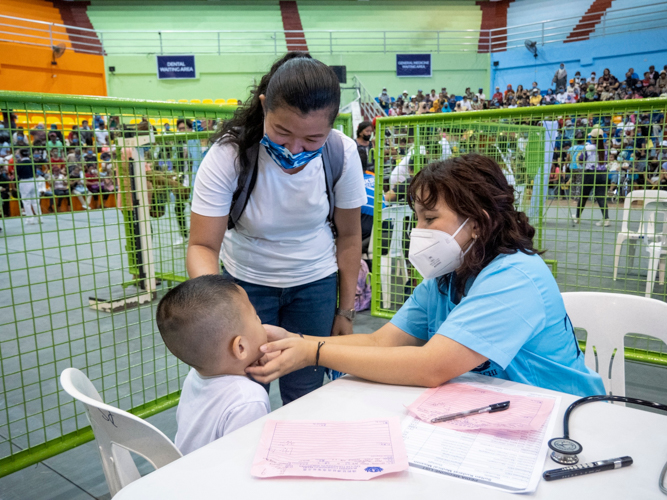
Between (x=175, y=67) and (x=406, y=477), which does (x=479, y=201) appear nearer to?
(x=406, y=477)

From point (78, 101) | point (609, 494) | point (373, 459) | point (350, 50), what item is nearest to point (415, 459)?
point (373, 459)

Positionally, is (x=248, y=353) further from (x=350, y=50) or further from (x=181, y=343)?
(x=350, y=50)

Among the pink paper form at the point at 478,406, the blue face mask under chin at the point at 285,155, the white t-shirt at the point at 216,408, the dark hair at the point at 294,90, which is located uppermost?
the dark hair at the point at 294,90

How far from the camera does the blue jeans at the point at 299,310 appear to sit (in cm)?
151

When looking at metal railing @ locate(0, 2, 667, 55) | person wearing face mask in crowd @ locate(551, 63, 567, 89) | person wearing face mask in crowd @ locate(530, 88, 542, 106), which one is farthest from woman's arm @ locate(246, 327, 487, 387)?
metal railing @ locate(0, 2, 667, 55)

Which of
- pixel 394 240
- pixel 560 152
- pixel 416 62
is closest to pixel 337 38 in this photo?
pixel 416 62

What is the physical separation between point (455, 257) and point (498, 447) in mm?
478

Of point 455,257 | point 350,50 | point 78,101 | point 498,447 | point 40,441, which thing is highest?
point 350,50

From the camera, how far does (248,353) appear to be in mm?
1099

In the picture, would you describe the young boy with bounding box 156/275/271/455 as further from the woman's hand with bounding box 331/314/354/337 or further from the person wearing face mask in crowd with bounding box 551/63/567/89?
the person wearing face mask in crowd with bounding box 551/63/567/89

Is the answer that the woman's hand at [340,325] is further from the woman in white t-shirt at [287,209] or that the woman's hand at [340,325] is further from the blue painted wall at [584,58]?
the blue painted wall at [584,58]

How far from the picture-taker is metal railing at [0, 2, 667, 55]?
48.6 feet

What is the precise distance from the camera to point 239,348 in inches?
42.4

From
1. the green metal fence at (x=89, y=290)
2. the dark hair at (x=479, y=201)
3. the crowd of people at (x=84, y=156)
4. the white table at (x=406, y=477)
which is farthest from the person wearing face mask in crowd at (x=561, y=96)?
the white table at (x=406, y=477)
